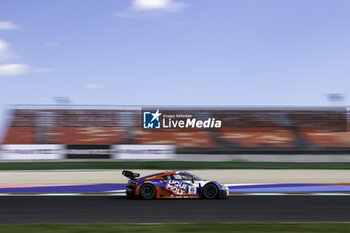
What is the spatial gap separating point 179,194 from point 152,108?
71.3ft

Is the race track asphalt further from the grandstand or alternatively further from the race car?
the grandstand

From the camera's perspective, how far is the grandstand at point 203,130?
107ft

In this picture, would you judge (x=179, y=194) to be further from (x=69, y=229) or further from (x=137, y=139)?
(x=137, y=139)

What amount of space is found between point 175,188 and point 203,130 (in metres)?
21.4

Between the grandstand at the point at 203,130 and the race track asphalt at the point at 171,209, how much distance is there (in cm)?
1832

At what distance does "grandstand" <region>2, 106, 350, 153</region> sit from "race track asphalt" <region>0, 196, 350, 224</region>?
1832cm

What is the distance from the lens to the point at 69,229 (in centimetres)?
775

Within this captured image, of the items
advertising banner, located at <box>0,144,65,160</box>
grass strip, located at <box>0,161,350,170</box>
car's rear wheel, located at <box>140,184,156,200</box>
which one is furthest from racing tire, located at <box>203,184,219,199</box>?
advertising banner, located at <box>0,144,65,160</box>

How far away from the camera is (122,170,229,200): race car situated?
506 inches

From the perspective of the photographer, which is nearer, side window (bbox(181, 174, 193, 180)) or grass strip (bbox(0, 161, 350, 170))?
side window (bbox(181, 174, 193, 180))

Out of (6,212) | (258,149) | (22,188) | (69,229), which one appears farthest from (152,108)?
(69,229)

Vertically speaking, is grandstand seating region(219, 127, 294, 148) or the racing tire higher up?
grandstand seating region(219, 127, 294, 148)

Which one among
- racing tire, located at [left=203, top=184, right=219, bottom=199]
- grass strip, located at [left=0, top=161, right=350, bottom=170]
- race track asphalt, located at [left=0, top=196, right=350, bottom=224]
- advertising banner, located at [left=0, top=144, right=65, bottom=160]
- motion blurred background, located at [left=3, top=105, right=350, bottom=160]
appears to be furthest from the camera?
motion blurred background, located at [left=3, top=105, right=350, bottom=160]

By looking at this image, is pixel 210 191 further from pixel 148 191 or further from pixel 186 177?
pixel 148 191
